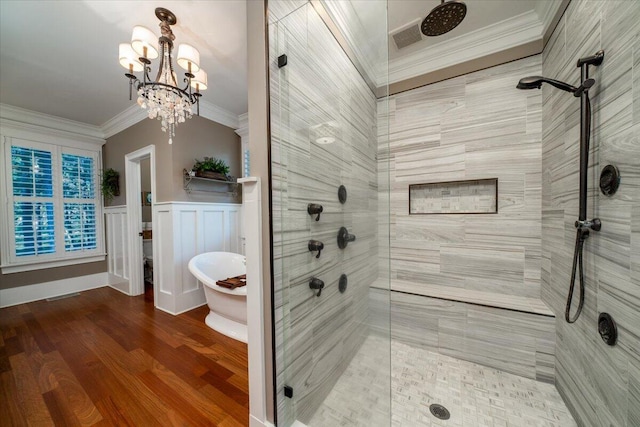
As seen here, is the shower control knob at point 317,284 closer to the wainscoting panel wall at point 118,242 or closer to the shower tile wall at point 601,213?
the shower tile wall at point 601,213

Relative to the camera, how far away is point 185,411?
1334 mm

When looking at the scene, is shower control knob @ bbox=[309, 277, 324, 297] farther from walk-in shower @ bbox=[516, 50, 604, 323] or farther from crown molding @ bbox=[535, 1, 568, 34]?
crown molding @ bbox=[535, 1, 568, 34]

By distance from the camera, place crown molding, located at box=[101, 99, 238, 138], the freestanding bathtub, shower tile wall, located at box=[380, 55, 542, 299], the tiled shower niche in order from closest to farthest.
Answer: shower tile wall, located at box=[380, 55, 542, 299]
the tiled shower niche
the freestanding bathtub
crown molding, located at box=[101, 99, 238, 138]

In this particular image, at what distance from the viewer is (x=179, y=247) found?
107 inches

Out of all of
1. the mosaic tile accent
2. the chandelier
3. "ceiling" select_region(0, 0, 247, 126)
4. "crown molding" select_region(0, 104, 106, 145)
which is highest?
"ceiling" select_region(0, 0, 247, 126)

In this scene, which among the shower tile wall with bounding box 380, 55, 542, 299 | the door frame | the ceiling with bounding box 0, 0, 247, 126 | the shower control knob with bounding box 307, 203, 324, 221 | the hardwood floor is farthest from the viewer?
the door frame

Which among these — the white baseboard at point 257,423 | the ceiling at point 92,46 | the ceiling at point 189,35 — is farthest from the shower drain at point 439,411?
the ceiling at point 92,46

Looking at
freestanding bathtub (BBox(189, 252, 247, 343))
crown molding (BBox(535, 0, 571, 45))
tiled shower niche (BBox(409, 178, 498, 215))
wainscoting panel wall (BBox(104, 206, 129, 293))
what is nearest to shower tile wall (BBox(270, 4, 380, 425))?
tiled shower niche (BBox(409, 178, 498, 215))

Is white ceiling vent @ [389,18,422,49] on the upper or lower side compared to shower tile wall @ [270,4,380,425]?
upper

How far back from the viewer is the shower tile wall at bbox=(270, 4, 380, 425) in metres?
1.11

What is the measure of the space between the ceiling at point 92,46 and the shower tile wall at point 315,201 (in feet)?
2.90

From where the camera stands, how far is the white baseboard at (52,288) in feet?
9.63

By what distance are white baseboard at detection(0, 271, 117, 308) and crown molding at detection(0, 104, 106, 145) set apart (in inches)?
86.7

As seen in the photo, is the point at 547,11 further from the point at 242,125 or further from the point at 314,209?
the point at 242,125
